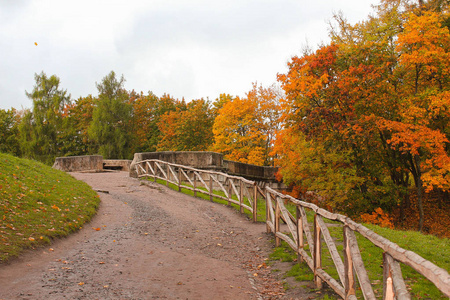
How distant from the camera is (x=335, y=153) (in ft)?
59.6

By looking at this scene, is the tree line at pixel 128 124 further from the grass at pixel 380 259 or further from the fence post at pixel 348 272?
the fence post at pixel 348 272

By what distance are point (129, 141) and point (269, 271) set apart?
129ft

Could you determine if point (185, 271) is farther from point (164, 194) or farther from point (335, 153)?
point (335, 153)

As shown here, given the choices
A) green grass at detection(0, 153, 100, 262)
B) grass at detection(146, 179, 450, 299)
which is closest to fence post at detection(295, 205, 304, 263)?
grass at detection(146, 179, 450, 299)

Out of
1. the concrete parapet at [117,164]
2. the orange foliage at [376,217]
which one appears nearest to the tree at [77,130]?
the concrete parapet at [117,164]

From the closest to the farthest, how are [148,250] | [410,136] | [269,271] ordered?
[269,271] < [148,250] < [410,136]

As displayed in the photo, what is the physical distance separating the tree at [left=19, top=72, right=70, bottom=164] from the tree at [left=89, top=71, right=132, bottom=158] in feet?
13.8

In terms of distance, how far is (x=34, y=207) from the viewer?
917 centimetres

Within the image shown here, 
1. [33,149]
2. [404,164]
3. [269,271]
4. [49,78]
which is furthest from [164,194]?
[49,78]

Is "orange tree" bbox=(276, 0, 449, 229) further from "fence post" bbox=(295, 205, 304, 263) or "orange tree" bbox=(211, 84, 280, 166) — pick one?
"orange tree" bbox=(211, 84, 280, 166)

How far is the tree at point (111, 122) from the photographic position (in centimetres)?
4316

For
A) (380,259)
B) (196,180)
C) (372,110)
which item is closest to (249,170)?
(196,180)

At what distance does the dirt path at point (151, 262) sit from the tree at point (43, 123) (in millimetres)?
34671

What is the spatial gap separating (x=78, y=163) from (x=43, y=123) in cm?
1906
